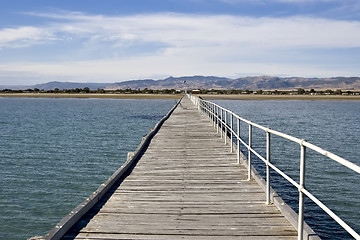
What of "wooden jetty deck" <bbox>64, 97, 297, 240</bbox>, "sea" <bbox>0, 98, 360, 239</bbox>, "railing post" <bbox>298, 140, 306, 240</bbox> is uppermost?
"railing post" <bbox>298, 140, 306, 240</bbox>

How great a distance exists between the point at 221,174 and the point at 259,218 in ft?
8.66

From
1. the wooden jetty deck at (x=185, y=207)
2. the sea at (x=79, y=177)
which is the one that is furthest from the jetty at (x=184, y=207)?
the sea at (x=79, y=177)

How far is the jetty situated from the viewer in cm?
463

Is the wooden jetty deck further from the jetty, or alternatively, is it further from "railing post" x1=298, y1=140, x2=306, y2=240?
"railing post" x1=298, y1=140, x2=306, y2=240

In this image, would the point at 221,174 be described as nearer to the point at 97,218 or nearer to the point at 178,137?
Result: the point at 97,218

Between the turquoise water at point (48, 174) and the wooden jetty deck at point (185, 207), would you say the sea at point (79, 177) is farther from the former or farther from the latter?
the wooden jetty deck at point (185, 207)

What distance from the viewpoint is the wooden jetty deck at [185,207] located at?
4656mm

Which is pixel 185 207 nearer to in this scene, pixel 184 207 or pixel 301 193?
pixel 184 207

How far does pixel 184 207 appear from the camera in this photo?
5625 millimetres

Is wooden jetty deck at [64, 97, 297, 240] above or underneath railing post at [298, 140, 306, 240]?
underneath

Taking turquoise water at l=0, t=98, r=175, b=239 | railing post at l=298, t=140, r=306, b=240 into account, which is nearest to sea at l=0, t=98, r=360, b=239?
turquoise water at l=0, t=98, r=175, b=239

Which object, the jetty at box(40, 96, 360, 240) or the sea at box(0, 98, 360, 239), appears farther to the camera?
the sea at box(0, 98, 360, 239)

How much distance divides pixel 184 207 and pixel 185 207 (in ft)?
0.05

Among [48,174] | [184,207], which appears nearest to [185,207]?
[184,207]
